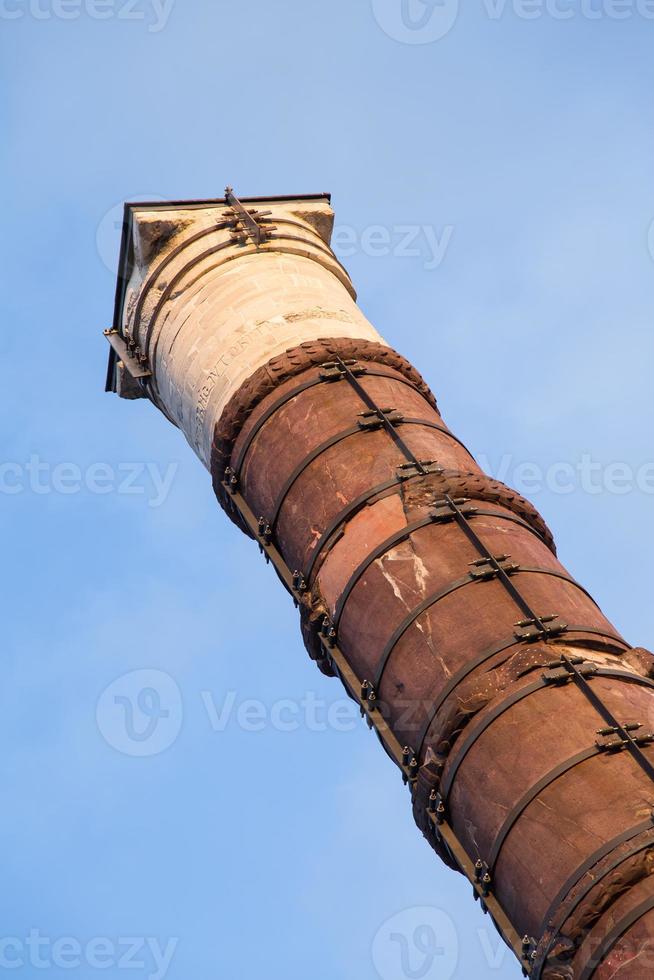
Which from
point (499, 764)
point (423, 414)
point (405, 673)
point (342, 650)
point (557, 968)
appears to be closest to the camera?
point (557, 968)

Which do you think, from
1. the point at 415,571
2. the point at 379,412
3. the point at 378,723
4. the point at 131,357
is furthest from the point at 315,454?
the point at 131,357

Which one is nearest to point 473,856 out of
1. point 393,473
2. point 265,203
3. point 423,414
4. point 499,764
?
point 499,764

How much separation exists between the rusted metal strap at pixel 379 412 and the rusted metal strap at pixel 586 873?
3800 mm

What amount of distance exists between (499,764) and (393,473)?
285cm

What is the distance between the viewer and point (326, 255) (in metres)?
15.3

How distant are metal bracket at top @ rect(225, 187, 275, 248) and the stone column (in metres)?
0.02

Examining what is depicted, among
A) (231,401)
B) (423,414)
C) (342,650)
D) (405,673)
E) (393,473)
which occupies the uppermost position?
(231,401)

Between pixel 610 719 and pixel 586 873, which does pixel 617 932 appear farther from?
pixel 610 719

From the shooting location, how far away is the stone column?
8.90 m

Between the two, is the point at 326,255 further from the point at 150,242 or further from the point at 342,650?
the point at 342,650

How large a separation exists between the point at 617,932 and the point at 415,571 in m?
3.22

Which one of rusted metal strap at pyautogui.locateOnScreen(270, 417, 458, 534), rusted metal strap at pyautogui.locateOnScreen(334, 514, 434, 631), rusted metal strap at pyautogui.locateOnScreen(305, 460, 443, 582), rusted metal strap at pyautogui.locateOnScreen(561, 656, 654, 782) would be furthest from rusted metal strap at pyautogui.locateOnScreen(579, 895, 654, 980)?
rusted metal strap at pyautogui.locateOnScreen(270, 417, 458, 534)

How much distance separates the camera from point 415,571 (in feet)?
35.6

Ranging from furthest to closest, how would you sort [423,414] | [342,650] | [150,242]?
[150,242] < [423,414] < [342,650]
